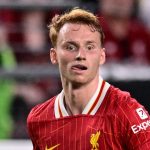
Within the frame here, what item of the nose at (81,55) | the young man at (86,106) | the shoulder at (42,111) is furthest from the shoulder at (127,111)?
the shoulder at (42,111)

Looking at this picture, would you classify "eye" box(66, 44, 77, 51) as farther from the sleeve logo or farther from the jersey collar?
the sleeve logo

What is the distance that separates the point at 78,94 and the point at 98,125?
0.72 ft

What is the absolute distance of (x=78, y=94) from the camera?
3.70 meters

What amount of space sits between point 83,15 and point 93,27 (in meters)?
0.09

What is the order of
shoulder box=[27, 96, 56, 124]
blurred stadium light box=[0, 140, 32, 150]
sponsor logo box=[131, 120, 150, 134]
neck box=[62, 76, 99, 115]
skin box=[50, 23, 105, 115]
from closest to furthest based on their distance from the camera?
sponsor logo box=[131, 120, 150, 134], skin box=[50, 23, 105, 115], neck box=[62, 76, 99, 115], shoulder box=[27, 96, 56, 124], blurred stadium light box=[0, 140, 32, 150]

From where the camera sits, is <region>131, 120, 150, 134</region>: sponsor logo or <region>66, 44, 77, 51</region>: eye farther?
<region>66, 44, 77, 51</region>: eye

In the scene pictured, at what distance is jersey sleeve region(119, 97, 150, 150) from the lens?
11.3 ft

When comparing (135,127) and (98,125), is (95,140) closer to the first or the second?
(98,125)

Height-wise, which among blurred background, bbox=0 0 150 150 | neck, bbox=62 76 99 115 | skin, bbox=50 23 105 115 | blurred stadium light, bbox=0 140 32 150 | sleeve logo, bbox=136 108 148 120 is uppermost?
blurred background, bbox=0 0 150 150

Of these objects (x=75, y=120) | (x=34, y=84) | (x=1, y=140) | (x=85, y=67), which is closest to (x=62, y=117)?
(x=75, y=120)

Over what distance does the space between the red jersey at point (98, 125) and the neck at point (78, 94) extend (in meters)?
0.03

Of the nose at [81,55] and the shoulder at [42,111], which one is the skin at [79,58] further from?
the shoulder at [42,111]

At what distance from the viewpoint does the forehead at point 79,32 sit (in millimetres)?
3553

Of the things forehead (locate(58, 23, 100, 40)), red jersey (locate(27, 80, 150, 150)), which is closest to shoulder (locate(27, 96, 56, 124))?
red jersey (locate(27, 80, 150, 150))
